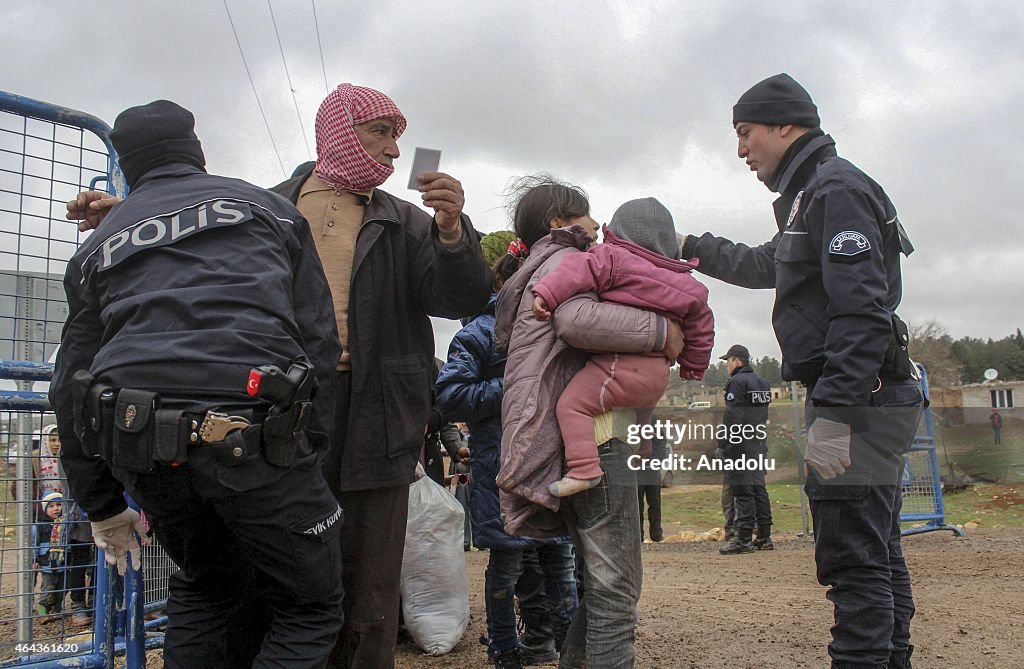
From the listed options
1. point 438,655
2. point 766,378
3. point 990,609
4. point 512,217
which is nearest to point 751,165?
point 512,217

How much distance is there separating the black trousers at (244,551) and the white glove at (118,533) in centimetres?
28

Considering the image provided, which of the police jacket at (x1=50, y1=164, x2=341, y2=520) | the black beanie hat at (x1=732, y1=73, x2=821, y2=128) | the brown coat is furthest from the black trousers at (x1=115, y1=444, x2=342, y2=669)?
the black beanie hat at (x1=732, y1=73, x2=821, y2=128)

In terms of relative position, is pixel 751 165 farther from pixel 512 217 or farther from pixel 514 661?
pixel 514 661

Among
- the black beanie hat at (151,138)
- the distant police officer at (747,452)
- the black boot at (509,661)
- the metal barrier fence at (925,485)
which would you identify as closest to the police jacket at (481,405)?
the black boot at (509,661)

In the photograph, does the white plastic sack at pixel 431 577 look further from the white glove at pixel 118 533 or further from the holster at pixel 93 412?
the holster at pixel 93 412

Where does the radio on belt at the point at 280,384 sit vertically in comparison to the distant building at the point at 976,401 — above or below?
below

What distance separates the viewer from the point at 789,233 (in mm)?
2994

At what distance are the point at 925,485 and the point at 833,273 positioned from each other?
8.05 meters

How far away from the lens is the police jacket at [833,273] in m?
2.68

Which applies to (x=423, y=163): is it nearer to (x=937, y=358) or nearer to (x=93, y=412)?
(x=93, y=412)

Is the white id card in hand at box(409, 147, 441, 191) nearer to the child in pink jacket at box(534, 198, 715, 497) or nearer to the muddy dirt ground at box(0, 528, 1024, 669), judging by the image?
the child in pink jacket at box(534, 198, 715, 497)

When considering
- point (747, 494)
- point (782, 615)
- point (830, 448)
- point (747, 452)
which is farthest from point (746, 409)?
point (830, 448)

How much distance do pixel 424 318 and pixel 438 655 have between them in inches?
81.6

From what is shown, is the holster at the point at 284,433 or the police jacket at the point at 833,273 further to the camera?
the police jacket at the point at 833,273
